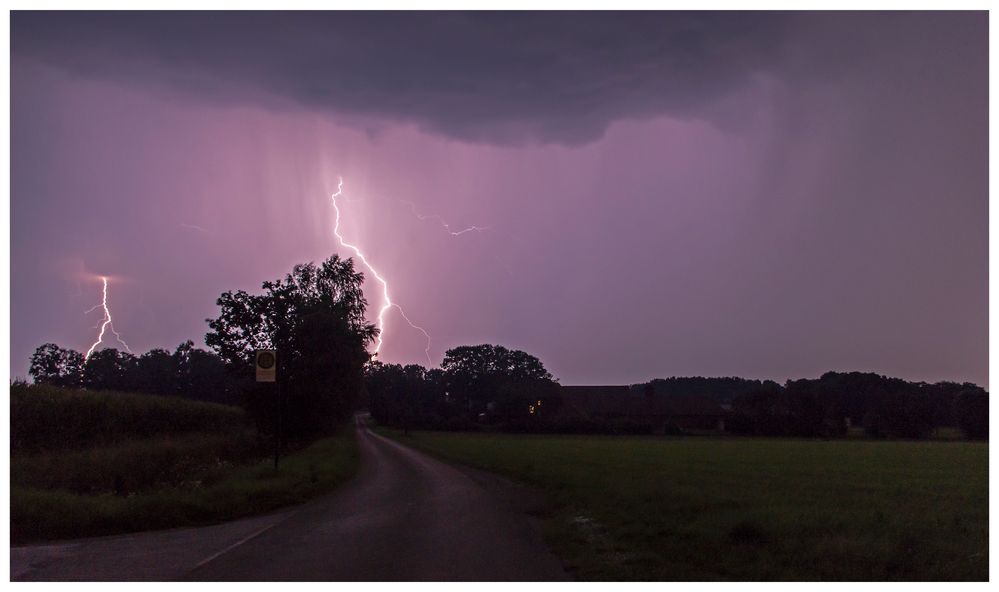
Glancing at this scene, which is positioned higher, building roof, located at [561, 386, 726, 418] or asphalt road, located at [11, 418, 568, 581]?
building roof, located at [561, 386, 726, 418]

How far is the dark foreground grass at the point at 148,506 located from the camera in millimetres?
14305

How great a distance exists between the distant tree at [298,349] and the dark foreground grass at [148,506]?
2141 cm

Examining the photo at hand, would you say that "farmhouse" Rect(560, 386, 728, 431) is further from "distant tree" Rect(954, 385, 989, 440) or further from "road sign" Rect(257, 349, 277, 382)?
"road sign" Rect(257, 349, 277, 382)

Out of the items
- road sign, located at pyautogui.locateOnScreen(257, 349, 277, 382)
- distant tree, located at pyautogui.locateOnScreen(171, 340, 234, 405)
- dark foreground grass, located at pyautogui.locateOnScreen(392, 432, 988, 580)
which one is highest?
distant tree, located at pyautogui.locateOnScreen(171, 340, 234, 405)

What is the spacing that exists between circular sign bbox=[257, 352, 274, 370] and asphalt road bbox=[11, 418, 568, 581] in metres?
5.64

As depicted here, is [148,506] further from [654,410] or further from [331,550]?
[654,410]

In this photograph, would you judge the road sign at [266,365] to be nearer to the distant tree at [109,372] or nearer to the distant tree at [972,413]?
the distant tree at [972,413]

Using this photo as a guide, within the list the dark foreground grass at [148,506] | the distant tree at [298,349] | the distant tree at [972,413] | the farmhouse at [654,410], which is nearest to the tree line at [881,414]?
the distant tree at [972,413]

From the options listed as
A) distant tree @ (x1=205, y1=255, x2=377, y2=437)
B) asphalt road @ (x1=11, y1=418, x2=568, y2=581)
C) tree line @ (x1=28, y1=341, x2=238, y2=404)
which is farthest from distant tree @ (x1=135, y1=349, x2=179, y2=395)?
asphalt road @ (x1=11, y1=418, x2=568, y2=581)

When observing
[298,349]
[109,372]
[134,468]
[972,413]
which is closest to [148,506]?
[134,468]

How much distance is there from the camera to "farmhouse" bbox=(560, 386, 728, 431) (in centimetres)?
10700

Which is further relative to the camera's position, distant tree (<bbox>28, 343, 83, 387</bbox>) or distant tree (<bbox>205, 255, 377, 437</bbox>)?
distant tree (<bbox>28, 343, 83, 387</bbox>)

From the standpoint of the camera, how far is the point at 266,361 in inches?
915

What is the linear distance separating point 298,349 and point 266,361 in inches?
916
